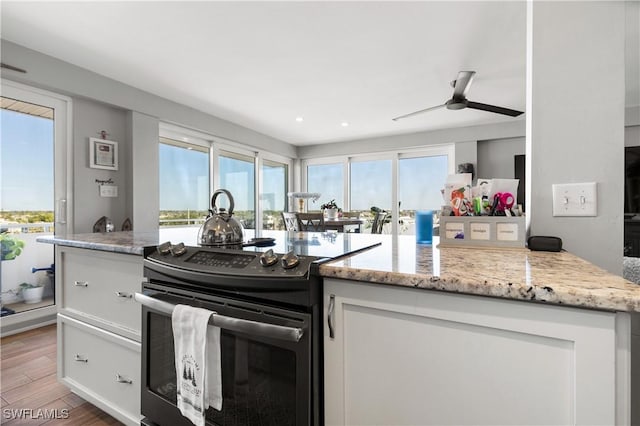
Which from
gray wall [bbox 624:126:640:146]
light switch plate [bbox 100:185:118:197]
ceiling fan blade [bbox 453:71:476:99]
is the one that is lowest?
light switch plate [bbox 100:185:118:197]

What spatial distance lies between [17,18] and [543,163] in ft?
11.3

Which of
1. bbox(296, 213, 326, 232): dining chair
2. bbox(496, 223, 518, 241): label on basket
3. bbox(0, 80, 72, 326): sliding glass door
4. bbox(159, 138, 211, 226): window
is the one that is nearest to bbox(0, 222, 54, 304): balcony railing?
bbox(0, 80, 72, 326): sliding glass door

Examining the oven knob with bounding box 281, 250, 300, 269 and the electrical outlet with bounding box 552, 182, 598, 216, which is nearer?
the oven knob with bounding box 281, 250, 300, 269

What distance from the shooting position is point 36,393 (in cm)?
180

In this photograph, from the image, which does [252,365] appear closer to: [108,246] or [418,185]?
[108,246]

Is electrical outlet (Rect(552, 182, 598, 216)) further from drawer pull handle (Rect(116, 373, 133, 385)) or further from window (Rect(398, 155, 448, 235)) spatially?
window (Rect(398, 155, 448, 235))

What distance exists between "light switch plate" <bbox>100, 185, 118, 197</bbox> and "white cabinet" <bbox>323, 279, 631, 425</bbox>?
348cm

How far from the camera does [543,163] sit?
1132mm

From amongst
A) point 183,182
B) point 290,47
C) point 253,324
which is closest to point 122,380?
point 253,324

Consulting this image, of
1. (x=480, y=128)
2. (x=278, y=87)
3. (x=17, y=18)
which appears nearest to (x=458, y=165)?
(x=480, y=128)

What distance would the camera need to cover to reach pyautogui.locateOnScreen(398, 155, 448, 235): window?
5574 millimetres

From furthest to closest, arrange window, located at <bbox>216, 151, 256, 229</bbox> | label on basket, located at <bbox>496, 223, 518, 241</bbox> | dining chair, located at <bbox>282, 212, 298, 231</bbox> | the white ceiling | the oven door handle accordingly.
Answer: window, located at <bbox>216, 151, 256, 229</bbox>
dining chair, located at <bbox>282, 212, 298, 231</bbox>
the white ceiling
label on basket, located at <bbox>496, 223, 518, 241</bbox>
the oven door handle

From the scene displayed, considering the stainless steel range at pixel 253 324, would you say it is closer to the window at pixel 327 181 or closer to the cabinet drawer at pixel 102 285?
the cabinet drawer at pixel 102 285

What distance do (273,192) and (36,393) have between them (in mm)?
4707
